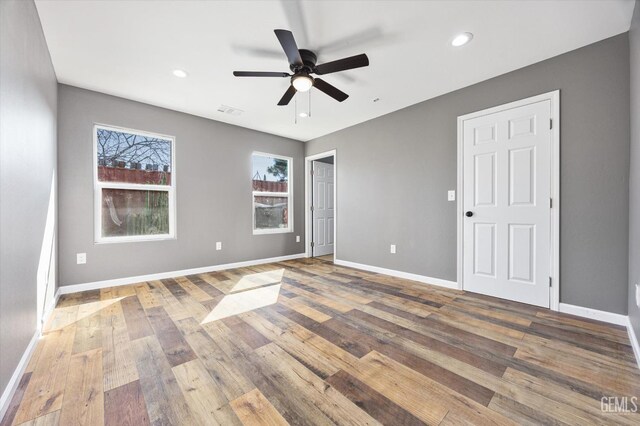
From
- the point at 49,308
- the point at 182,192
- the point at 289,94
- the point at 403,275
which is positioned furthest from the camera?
the point at 182,192

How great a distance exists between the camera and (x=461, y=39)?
2.15 metres

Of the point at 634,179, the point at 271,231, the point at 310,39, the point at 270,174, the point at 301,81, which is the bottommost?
the point at 271,231

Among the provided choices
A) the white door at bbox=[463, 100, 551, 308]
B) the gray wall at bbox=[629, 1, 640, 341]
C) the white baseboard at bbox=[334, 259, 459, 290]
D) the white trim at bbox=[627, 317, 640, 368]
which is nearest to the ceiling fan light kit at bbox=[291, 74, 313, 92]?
the white door at bbox=[463, 100, 551, 308]

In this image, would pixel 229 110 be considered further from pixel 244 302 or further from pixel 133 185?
pixel 244 302

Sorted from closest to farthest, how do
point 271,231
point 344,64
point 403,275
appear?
1. point 344,64
2. point 403,275
3. point 271,231

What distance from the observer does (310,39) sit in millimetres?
2146

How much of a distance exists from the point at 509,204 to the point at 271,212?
369cm

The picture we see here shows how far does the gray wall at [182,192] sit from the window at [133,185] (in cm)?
10

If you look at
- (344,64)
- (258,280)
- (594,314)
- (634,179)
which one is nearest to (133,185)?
(258,280)

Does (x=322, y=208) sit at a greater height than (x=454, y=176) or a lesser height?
lesser

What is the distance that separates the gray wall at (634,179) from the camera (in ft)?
5.68

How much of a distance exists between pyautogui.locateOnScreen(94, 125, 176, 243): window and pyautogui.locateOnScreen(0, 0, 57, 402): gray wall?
115cm

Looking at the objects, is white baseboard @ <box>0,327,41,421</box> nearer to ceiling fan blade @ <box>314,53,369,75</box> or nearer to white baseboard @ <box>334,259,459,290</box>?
ceiling fan blade @ <box>314,53,369,75</box>

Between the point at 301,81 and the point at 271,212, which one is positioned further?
the point at 271,212
